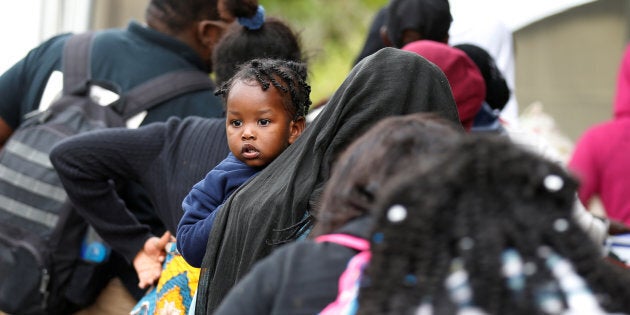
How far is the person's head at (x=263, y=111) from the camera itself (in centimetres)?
289

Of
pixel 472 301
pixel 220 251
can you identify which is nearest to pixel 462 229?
pixel 472 301

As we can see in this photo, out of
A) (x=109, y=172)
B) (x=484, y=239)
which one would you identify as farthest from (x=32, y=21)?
(x=484, y=239)

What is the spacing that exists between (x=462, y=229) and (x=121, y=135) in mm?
1999

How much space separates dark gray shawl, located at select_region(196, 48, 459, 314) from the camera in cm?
248

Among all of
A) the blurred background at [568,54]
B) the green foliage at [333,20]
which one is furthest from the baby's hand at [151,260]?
the green foliage at [333,20]

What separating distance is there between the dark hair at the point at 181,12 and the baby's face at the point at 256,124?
53.3 inches

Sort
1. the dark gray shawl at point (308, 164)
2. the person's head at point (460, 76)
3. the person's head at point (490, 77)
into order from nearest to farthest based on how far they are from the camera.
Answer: the dark gray shawl at point (308, 164) → the person's head at point (460, 76) → the person's head at point (490, 77)

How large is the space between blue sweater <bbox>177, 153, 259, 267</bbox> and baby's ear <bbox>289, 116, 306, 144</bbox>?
174 millimetres

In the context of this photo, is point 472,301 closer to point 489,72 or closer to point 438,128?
point 438,128

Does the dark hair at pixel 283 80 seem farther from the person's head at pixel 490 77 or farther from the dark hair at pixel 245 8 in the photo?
the person's head at pixel 490 77

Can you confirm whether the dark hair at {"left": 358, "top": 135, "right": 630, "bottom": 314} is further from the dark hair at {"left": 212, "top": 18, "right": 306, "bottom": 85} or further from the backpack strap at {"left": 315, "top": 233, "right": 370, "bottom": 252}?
the dark hair at {"left": 212, "top": 18, "right": 306, "bottom": 85}

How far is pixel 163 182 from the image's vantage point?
11.0 ft

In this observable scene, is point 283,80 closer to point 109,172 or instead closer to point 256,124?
point 256,124

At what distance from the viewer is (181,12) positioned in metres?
4.27
